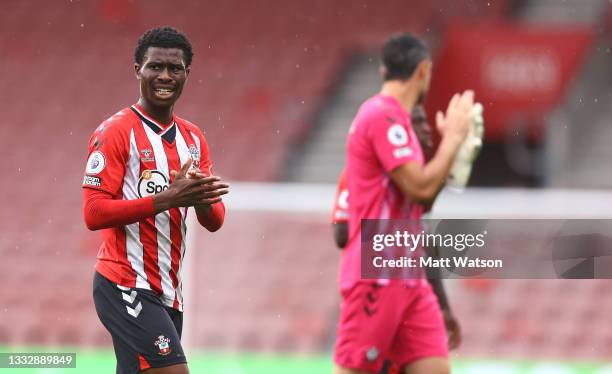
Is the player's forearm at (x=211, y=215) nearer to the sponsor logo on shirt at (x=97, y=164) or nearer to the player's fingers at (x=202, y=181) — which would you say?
the player's fingers at (x=202, y=181)

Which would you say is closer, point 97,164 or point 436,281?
point 97,164

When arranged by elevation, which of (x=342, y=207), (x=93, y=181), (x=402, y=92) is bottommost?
(x=342, y=207)

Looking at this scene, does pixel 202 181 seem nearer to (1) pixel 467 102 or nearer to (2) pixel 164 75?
(2) pixel 164 75

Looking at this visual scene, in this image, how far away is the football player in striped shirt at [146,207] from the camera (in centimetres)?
424

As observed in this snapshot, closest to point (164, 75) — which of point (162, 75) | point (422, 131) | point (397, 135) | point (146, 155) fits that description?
point (162, 75)

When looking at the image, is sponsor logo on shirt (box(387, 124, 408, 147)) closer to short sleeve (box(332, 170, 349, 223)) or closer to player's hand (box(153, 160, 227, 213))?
short sleeve (box(332, 170, 349, 223))

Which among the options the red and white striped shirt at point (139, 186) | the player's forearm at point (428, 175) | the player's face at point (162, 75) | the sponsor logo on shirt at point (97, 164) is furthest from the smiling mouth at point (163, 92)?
the player's forearm at point (428, 175)

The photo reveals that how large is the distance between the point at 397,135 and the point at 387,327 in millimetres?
828

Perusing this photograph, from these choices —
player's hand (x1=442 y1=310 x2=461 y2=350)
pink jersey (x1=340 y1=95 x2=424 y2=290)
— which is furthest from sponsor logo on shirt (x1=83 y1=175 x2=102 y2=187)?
player's hand (x1=442 y1=310 x2=461 y2=350)

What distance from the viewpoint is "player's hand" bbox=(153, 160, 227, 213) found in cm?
417

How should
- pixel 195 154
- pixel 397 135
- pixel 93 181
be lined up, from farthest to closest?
pixel 397 135 → pixel 195 154 → pixel 93 181

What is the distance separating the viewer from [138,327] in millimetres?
4320

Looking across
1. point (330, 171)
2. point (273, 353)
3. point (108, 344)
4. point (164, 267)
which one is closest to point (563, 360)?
point (273, 353)

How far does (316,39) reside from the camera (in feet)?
52.3
